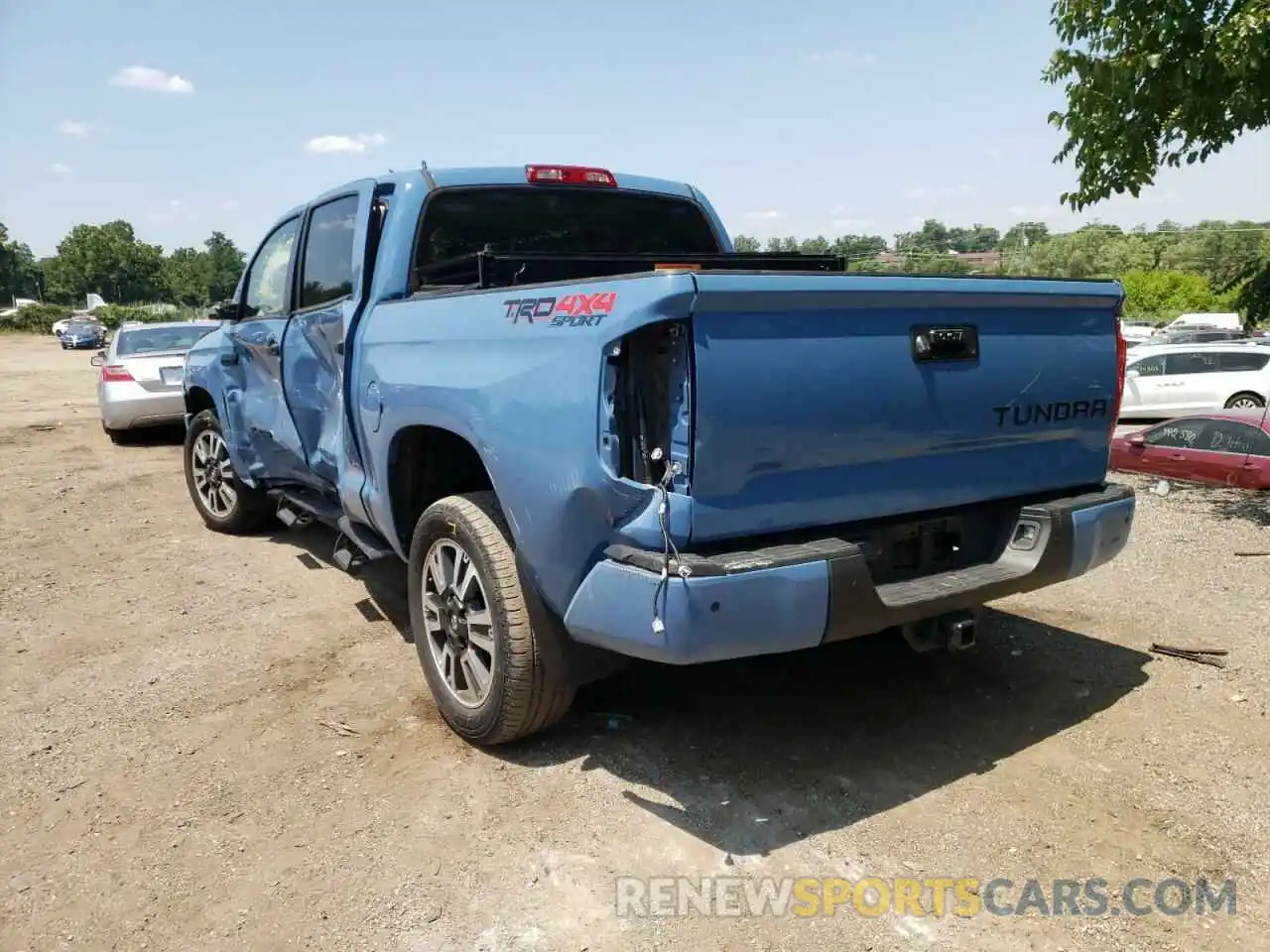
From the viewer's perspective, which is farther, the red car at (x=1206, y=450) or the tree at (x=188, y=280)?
the tree at (x=188, y=280)

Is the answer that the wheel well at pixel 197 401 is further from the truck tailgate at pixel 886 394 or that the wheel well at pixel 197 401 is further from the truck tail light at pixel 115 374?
the truck tail light at pixel 115 374

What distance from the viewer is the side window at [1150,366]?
53.0 ft

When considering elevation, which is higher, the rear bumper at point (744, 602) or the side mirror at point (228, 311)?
the side mirror at point (228, 311)

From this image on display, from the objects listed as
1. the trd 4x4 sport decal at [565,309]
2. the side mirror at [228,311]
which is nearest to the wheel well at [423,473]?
the trd 4x4 sport decal at [565,309]

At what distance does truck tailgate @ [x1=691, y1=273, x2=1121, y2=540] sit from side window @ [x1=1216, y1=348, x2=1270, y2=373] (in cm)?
1464

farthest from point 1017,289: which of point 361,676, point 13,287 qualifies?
point 13,287

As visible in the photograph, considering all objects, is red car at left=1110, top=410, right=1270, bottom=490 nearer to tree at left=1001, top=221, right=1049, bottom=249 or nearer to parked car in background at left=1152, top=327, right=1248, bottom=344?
parked car in background at left=1152, top=327, right=1248, bottom=344

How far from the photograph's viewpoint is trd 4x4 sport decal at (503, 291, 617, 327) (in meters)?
2.71

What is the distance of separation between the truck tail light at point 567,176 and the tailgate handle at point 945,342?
7.42ft

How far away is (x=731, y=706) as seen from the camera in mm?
3879

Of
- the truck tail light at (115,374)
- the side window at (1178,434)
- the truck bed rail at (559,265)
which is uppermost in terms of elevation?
the truck bed rail at (559,265)

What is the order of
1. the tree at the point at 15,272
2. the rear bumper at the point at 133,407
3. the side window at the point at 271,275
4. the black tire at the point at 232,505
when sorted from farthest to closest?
the tree at the point at 15,272, the rear bumper at the point at 133,407, the black tire at the point at 232,505, the side window at the point at 271,275

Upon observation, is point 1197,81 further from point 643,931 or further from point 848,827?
point 643,931

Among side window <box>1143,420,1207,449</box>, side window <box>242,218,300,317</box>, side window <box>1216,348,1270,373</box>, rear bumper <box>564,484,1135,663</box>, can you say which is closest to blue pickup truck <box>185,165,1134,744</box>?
rear bumper <box>564,484,1135,663</box>
